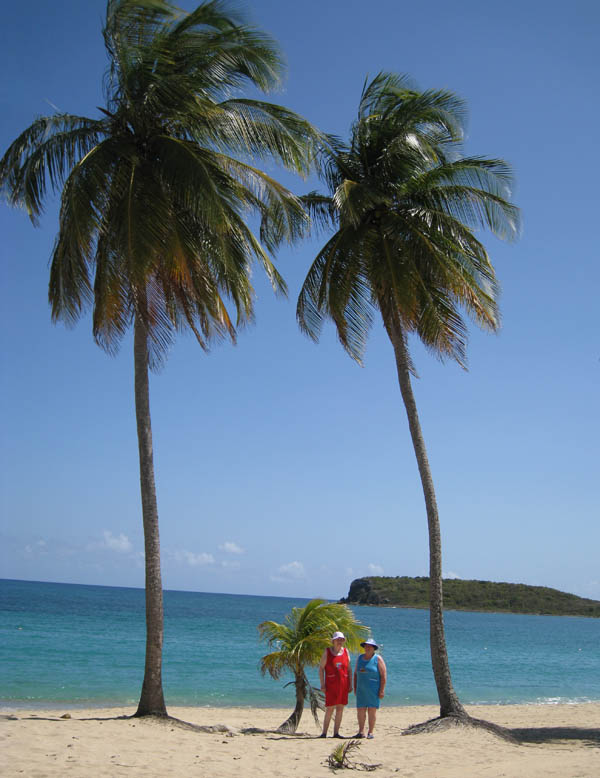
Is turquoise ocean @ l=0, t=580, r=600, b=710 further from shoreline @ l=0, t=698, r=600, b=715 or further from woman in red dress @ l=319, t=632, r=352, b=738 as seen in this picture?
woman in red dress @ l=319, t=632, r=352, b=738

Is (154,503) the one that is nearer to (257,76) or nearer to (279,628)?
(279,628)

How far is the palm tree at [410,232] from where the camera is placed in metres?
A: 13.0

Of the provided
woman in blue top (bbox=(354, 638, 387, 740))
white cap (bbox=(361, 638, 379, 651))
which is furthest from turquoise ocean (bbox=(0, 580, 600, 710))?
white cap (bbox=(361, 638, 379, 651))

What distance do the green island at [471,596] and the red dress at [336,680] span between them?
104428 mm

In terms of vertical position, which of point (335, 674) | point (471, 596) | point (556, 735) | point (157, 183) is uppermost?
point (157, 183)

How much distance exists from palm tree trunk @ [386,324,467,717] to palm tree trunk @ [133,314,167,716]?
4.36m

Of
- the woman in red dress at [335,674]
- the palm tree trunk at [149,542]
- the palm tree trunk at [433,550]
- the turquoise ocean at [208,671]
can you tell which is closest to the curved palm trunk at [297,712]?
the woman in red dress at [335,674]

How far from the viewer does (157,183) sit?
443 inches

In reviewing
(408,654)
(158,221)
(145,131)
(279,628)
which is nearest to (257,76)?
(145,131)

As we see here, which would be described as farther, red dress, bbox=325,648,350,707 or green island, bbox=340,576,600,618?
green island, bbox=340,576,600,618

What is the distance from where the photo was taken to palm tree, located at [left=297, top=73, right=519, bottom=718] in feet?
42.8

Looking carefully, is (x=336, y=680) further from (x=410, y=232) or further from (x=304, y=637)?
(x=410, y=232)

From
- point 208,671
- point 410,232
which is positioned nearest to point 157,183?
point 410,232

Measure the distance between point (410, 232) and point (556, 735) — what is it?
9337 mm
